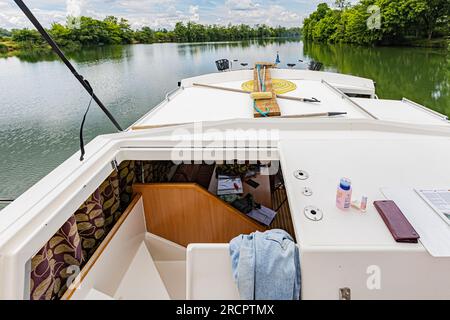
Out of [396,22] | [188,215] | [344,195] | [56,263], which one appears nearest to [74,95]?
[188,215]

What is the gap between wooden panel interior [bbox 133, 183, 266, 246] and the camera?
1367 mm

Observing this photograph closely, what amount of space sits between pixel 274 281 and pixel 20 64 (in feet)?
48.4

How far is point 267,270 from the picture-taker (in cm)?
65

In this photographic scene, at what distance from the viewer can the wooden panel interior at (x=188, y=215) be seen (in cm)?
137

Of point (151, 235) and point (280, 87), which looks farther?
point (280, 87)

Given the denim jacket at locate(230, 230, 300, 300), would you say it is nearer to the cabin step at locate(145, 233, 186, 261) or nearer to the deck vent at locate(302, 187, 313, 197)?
the deck vent at locate(302, 187, 313, 197)

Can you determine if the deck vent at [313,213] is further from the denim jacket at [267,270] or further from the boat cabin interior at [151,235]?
the boat cabin interior at [151,235]

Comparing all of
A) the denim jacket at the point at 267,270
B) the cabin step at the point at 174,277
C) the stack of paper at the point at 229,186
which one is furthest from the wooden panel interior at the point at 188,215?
the denim jacket at the point at 267,270

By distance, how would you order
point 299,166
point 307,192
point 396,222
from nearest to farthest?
point 396,222 < point 307,192 < point 299,166

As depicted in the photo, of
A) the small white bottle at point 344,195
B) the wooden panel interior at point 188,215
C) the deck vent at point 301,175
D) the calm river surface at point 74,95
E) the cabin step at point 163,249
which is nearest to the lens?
the small white bottle at point 344,195

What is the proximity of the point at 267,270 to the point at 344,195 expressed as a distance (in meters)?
0.30

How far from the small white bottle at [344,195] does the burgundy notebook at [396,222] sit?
0.08 m

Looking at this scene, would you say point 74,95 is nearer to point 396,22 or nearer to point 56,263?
point 56,263
